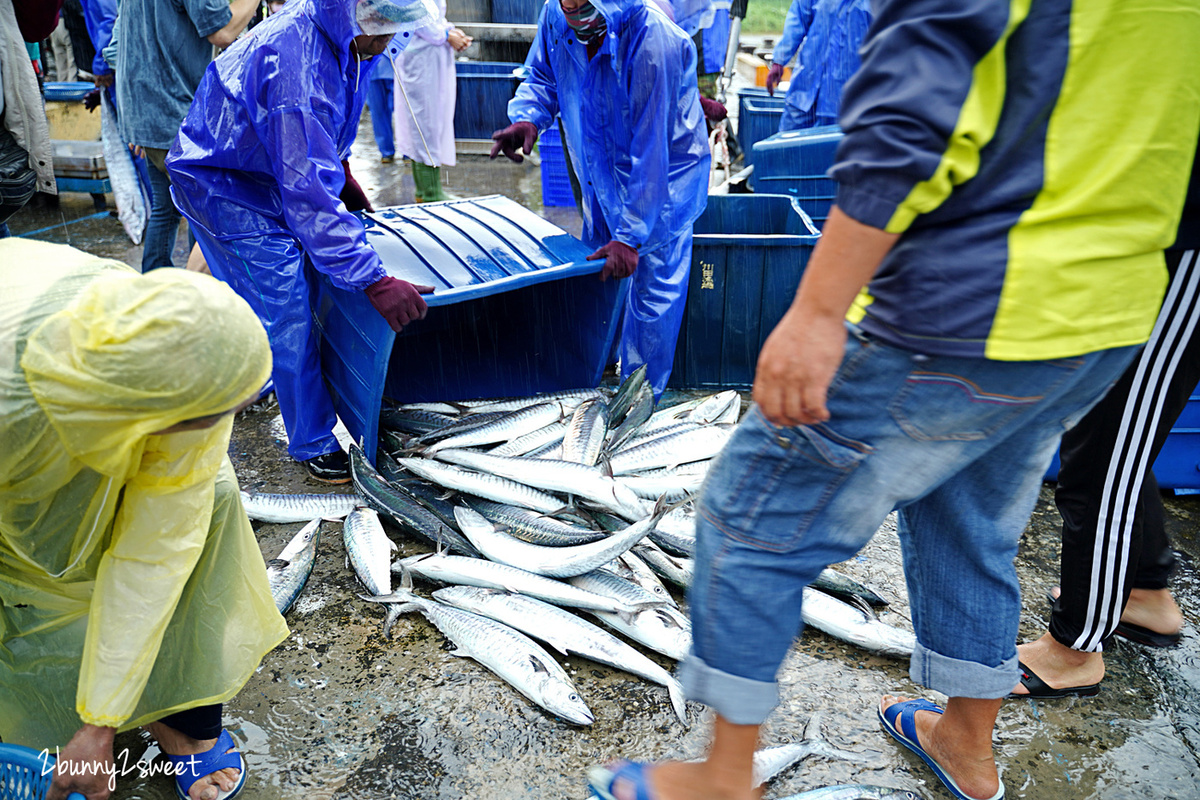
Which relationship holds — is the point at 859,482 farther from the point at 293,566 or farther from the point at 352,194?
the point at 352,194

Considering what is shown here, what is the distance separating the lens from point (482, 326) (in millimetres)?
4297

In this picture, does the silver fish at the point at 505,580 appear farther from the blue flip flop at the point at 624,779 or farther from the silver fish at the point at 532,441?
the blue flip flop at the point at 624,779

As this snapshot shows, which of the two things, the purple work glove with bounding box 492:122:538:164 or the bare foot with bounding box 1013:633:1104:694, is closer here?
the bare foot with bounding box 1013:633:1104:694

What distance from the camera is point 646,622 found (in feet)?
8.09

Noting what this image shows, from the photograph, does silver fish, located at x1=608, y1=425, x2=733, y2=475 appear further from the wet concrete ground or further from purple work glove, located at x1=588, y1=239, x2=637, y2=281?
the wet concrete ground

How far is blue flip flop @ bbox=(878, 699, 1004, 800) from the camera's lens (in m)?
2.02

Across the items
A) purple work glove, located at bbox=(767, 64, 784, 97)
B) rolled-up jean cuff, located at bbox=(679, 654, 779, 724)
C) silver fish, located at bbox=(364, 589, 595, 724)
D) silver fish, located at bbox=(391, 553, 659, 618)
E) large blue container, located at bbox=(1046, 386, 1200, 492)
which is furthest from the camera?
purple work glove, located at bbox=(767, 64, 784, 97)

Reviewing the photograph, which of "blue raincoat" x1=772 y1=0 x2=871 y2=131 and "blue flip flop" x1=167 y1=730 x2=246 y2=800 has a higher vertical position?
"blue raincoat" x1=772 y1=0 x2=871 y2=131

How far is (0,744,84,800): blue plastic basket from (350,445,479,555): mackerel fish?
1431mm

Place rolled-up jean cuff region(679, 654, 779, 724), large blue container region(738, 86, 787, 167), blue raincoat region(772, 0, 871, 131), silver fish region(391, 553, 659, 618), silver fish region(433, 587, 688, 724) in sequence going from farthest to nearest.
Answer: large blue container region(738, 86, 787, 167)
blue raincoat region(772, 0, 871, 131)
silver fish region(391, 553, 659, 618)
silver fish region(433, 587, 688, 724)
rolled-up jean cuff region(679, 654, 779, 724)

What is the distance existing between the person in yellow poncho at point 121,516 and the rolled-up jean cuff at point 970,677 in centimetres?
153

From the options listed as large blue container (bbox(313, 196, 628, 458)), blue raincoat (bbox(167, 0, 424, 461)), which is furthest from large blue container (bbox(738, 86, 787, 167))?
blue raincoat (bbox(167, 0, 424, 461))

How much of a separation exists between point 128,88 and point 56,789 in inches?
160

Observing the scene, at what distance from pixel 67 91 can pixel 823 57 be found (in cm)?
668
